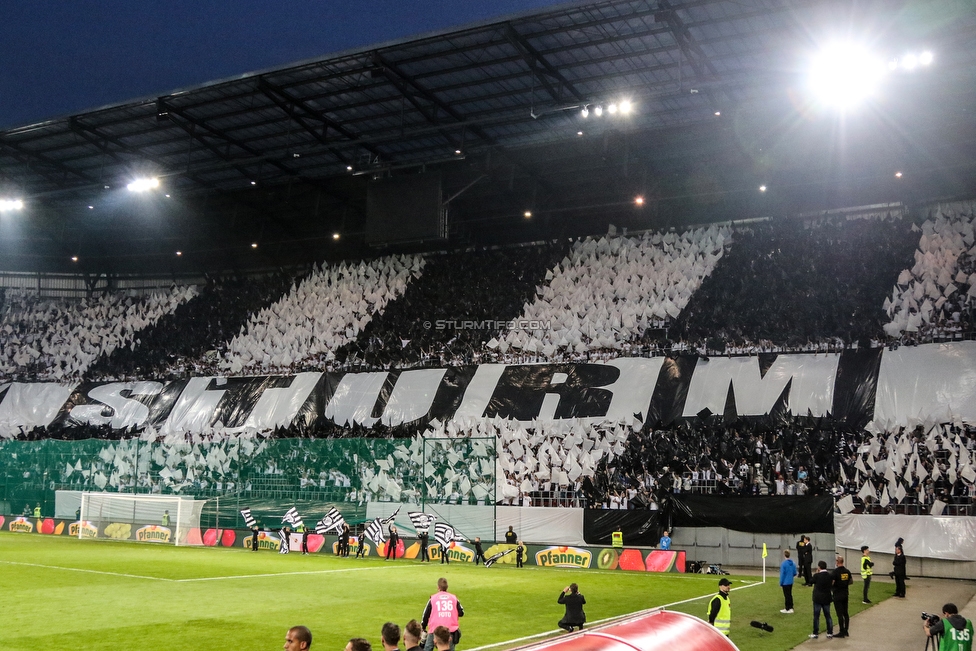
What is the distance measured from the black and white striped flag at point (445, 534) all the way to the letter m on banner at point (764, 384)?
1042cm

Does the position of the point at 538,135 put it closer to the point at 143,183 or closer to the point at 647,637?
the point at 143,183

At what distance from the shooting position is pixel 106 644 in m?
14.2

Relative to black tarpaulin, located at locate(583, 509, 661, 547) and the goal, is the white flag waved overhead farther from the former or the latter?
the goal

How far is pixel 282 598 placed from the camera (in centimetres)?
2050

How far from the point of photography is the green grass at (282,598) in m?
15.6

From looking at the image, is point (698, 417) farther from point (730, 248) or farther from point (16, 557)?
point (16, 557)

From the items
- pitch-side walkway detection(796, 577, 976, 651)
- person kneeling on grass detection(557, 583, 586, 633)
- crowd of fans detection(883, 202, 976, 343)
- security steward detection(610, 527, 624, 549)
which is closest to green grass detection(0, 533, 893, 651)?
pitch-side walkway detection(796, 577, 976, 651)

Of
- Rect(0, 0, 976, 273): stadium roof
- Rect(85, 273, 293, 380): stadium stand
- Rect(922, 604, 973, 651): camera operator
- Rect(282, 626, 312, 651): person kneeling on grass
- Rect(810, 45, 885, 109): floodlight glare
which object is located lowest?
Rect(922, 604, 973, 651): camera operator

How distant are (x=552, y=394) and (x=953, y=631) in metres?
26.2

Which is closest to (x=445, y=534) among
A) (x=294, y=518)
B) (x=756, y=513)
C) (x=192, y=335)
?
(x=294, y=518)

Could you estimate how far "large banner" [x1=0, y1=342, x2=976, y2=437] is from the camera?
31344 millimetres

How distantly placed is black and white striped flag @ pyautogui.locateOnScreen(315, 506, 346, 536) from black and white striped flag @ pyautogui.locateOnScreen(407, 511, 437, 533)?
2910 millimetres

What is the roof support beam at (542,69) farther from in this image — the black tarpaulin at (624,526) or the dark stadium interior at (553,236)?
the black tarpaulin at (624,526)

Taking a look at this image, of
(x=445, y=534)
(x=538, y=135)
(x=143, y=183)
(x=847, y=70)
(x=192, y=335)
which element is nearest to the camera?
(x=847, y=70)
